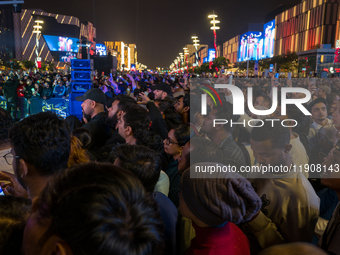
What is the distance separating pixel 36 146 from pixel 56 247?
4.28 ft

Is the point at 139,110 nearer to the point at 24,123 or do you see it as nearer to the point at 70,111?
the point at 24,123

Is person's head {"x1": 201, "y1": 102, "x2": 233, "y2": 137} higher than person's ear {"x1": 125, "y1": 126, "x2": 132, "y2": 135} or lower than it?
higher

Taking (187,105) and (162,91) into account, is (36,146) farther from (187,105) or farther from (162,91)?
(162,91)

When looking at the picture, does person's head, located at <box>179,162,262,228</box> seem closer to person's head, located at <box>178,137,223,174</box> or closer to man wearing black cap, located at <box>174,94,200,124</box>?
person's head, located at <box>178,137,223,174</box>

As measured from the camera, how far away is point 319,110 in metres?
5.52

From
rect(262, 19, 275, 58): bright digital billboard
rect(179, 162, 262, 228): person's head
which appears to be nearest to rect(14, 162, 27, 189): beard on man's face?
rect(179, 162, 262, 228): person's head

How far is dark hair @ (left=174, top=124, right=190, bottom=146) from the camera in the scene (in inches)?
149

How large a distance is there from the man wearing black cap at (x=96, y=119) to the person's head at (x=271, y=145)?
9.26 feet

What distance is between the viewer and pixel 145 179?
2340 millimetres

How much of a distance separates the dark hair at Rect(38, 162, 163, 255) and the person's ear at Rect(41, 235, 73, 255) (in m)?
0.02

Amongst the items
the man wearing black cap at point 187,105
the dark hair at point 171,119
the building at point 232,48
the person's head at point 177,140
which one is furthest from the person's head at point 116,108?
the building at point 232,48

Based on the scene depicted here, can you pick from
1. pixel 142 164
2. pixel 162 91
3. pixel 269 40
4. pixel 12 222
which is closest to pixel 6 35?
pixel 269 40

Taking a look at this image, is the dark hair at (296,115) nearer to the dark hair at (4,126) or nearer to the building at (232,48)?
the dark hair at (4,126)

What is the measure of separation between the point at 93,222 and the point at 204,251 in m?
1.07
